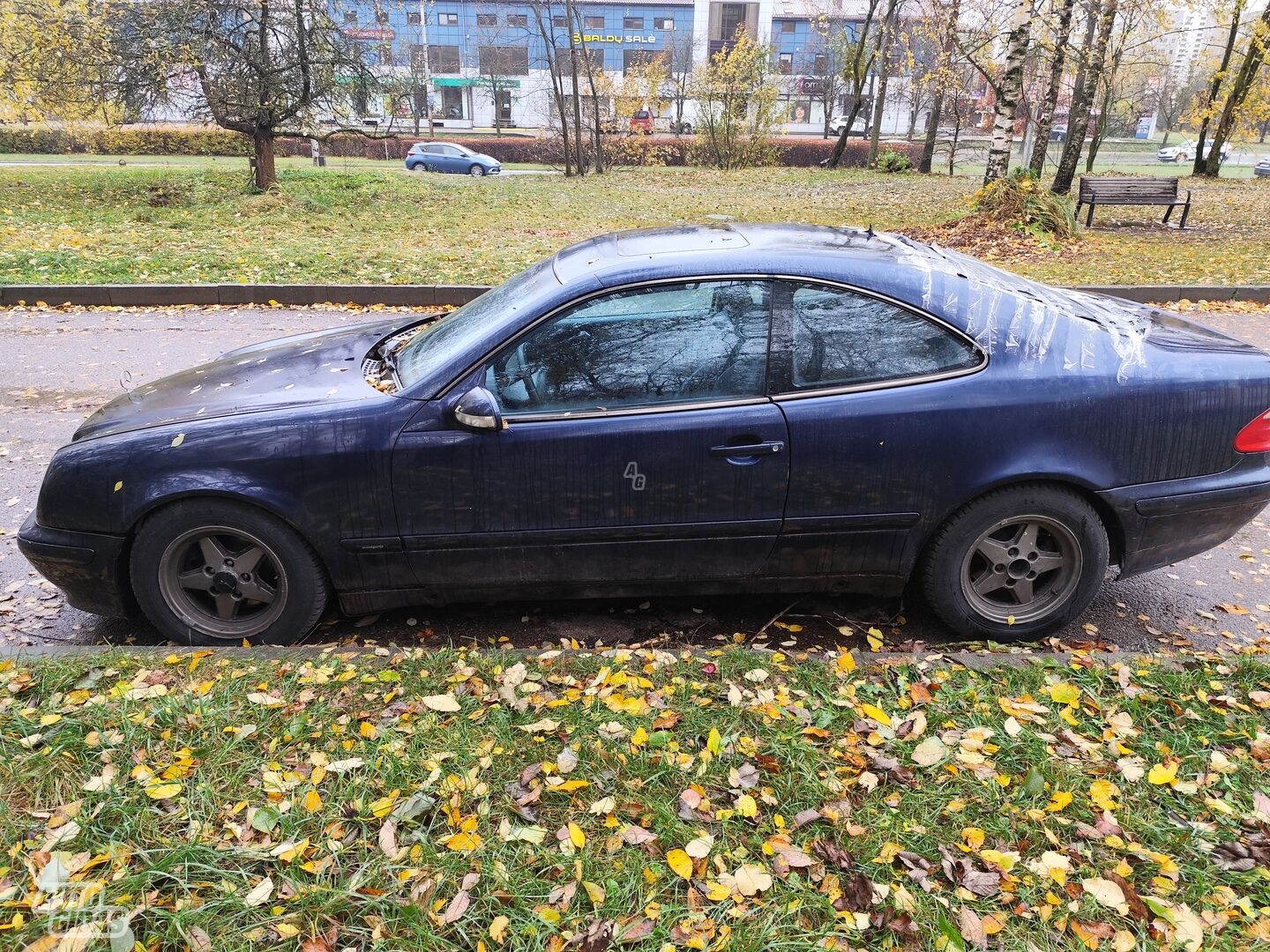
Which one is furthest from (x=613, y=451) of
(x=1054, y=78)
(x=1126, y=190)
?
(x=1054, y=78)

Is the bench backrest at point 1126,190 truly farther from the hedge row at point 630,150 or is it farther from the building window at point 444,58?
the building window at point 444,58

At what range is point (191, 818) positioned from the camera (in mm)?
2455

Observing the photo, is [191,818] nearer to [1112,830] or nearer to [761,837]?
[761,837]

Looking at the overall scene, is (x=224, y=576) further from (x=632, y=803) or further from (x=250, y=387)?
(x=632, y=803)

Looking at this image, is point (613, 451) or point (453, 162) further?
point (453, 162)

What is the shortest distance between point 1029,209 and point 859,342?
39.1 ft

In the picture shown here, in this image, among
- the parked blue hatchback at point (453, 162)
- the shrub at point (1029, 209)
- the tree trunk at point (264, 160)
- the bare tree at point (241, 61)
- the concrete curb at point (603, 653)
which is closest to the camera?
the concrete curb at point (603, 653)

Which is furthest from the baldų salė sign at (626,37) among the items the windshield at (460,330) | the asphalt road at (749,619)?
the asphalt road at (749,619)

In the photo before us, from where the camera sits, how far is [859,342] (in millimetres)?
3490

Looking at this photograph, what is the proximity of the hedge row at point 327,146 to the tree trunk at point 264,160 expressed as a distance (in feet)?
36.2

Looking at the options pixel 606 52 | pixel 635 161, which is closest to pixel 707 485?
pixel 635 161

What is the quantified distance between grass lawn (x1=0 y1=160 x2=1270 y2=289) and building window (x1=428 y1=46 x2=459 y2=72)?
5536 centimetres

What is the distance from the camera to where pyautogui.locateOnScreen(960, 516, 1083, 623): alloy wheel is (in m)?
3.56

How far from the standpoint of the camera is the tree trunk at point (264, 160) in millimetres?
17922
